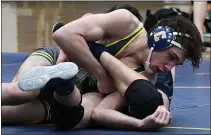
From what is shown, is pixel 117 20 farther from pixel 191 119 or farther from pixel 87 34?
pixel 191 119

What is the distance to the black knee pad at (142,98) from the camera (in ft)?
7.43

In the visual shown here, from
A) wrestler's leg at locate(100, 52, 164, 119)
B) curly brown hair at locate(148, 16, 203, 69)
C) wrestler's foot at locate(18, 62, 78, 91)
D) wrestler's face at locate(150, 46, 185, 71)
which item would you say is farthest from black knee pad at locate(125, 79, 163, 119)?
wrestler's foot at locate(18, 62, 78, 91)

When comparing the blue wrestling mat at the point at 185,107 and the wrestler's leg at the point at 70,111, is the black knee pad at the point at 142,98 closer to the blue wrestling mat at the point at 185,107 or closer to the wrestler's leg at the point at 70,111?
the blue wrestling mat at the point at 185,107

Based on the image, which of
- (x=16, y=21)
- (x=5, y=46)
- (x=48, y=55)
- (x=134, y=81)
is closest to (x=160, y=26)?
(x=134, y=81)

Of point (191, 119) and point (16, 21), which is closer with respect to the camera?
point (191, 119)

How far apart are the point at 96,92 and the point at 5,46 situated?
3920mm

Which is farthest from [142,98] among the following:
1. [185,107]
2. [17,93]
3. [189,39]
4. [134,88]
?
[185,107]

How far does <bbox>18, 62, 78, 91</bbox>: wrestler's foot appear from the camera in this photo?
2.02 meters

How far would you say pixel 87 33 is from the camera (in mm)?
2369

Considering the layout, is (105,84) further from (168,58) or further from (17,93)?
(17,93)

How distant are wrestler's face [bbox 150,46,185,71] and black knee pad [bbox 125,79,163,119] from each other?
118 mm

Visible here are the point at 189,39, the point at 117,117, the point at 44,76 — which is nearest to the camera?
the point at 44,76

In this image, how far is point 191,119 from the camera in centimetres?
259

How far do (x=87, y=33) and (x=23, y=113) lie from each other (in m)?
0.41
